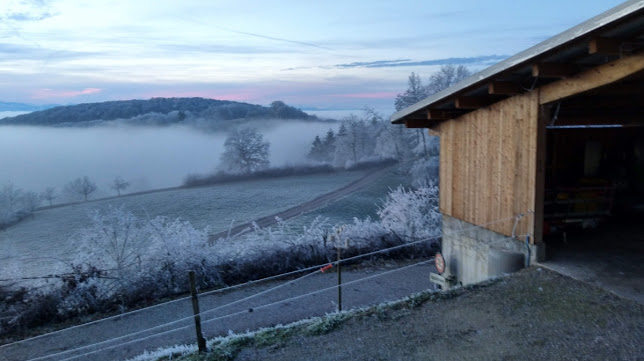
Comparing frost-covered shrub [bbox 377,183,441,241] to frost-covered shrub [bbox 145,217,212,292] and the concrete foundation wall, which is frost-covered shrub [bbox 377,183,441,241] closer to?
frost-covered shrub [bbox 145,217,212,292]

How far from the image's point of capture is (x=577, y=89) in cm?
521

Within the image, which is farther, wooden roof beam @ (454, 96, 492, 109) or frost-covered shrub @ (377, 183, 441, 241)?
frost-covered shrub @ (377, 183, 441, 241)

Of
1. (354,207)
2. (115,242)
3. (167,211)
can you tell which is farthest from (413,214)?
(167,211)

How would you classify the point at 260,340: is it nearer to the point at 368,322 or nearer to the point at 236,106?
the point at 368,322

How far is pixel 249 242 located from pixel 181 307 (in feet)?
13.9

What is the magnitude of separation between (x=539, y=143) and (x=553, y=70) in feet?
3.26

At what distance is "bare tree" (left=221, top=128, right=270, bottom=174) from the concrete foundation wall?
69.0 feet

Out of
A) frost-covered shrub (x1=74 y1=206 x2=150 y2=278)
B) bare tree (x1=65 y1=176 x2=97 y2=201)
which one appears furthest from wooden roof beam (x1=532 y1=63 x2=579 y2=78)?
bare tree (x1=65 y1=176 x2=97 y2=201)

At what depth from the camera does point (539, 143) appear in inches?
228

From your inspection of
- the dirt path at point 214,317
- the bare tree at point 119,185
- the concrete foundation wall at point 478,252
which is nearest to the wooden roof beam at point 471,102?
the concrete foundation wall at point 478,252

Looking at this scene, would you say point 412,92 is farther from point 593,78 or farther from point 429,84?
point 593,78

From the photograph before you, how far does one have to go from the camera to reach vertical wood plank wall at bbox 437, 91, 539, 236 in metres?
5.99

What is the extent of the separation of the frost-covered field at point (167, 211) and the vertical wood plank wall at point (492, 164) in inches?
447

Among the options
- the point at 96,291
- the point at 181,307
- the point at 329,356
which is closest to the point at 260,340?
the point at 329,356
